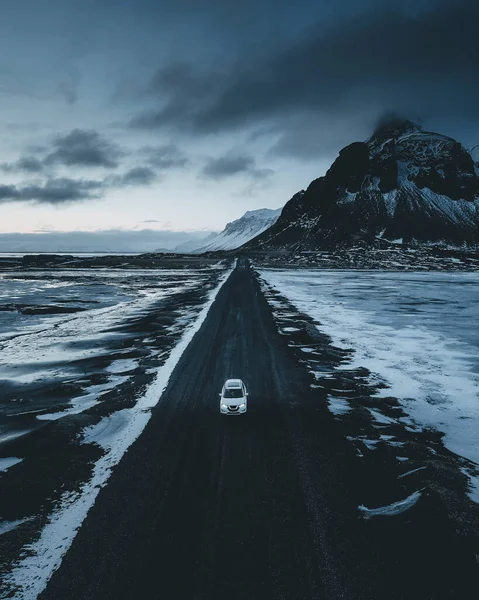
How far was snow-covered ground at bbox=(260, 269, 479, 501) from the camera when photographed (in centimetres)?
1303

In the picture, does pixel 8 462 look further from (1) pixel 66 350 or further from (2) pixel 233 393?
(1) pixel 66 350

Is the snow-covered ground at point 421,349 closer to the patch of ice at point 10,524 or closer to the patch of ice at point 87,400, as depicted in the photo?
the patch of ice at point 10,524

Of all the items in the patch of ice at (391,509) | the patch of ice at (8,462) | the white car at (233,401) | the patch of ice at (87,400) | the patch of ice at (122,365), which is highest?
the white car at (233,401)

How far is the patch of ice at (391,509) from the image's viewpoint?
26.4 ft

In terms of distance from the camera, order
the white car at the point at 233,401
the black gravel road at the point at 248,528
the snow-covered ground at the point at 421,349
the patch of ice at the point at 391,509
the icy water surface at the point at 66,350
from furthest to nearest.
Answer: the icy water surface at the point at 66,350
the snow-covered ground at the point at 421,349
the white car at the point at 233,401
the patch of ice at the point at 391,509
the black gravel road at the point at 248,528

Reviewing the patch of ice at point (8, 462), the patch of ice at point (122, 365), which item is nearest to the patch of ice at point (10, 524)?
the patch of ice at point (8, 462)

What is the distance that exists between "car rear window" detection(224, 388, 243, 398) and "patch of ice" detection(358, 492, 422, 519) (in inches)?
219

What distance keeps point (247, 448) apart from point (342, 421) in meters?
3.77

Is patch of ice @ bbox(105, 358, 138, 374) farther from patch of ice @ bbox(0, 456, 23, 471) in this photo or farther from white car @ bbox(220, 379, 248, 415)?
patch of ice @ bbox(0, 456, 23, 471)

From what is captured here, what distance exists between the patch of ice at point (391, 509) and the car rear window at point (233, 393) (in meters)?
5.57

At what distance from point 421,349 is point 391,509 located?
1613cm

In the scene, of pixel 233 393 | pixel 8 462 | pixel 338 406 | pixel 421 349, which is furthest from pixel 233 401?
pixel 421 349

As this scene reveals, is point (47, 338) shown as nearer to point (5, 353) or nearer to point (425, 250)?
point (5, 353)

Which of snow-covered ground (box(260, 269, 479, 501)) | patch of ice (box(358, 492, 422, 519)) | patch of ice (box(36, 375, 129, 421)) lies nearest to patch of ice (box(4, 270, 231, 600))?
patch of ice (box(36, 375, 129, 421))
